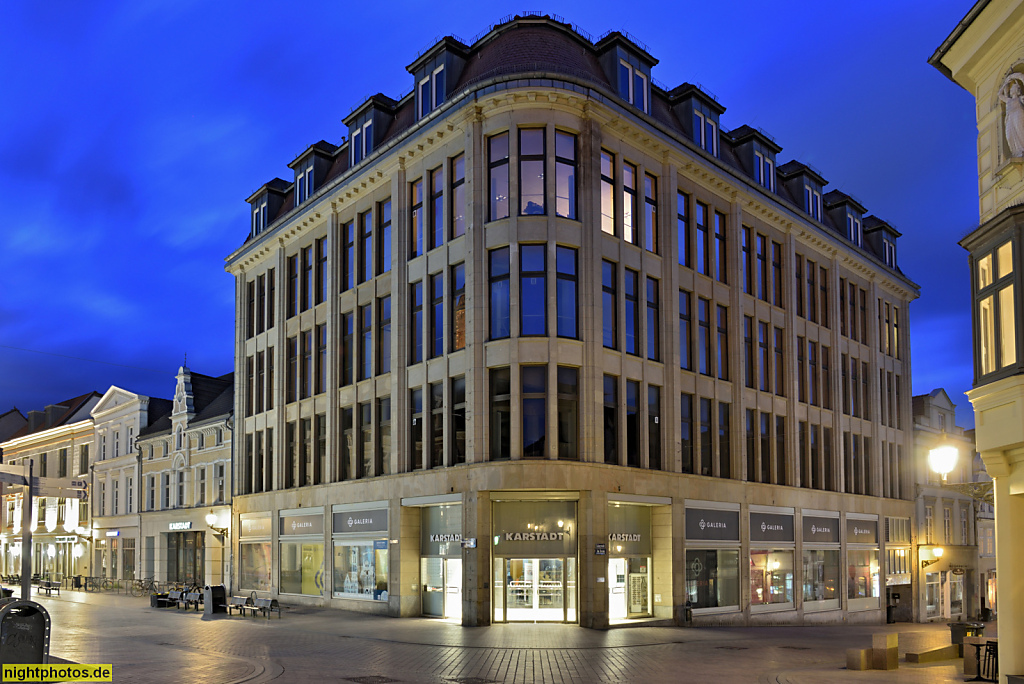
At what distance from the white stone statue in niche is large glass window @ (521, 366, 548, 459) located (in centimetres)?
1813

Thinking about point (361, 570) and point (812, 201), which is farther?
point (812, 201)

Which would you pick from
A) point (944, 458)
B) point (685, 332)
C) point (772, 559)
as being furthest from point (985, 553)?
point (944, 458)

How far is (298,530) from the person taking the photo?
141 feet

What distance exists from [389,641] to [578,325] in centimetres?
1190

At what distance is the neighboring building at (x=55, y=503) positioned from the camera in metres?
71.4

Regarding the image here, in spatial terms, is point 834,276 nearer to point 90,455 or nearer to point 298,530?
point 298,530

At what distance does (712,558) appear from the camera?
37344 millimetres

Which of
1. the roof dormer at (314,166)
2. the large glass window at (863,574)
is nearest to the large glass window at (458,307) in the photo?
the roof dormer at (314,166)

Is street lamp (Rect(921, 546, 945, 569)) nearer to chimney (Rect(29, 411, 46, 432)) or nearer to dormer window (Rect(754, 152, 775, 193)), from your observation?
dormer window (Rect(754, 152, 775, 193))

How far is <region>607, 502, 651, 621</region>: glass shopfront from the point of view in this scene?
107 ft

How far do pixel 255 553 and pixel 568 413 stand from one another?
21934 millimetres

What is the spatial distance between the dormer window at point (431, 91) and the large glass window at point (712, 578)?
19.3 meters

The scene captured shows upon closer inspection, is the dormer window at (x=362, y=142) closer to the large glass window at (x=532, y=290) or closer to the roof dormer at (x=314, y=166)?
the roof dormer at (x=314, y=166)

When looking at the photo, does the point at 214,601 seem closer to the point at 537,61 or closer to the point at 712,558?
the point at 712,558
